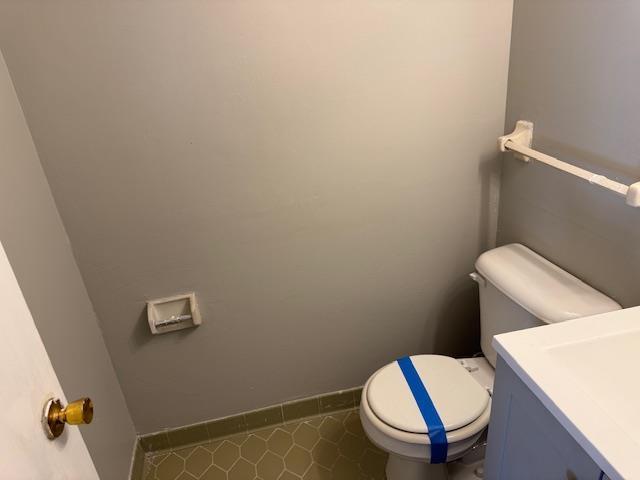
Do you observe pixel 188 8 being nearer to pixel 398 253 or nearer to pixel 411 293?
pixel 398 253

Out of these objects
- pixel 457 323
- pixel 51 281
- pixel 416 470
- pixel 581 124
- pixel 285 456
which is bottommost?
pixel 285 456

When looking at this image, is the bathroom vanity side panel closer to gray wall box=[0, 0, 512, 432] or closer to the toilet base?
the toilet base

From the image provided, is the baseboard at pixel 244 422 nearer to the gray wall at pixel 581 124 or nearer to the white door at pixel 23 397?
the gray wall at pixel 581 124

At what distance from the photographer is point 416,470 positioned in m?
1.56

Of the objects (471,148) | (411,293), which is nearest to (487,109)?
(471,148)

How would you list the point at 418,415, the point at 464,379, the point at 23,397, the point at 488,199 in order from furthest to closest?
the point at 488,199 < the point at 464,379 < the point at 418,415 < the point at 23,397

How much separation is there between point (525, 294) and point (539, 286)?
0.17 feet

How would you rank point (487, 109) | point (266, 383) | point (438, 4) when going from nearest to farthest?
1. point (438, 4)
2. point (487, 109)
3. point (266, 383)

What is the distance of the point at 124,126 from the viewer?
1.40 metres

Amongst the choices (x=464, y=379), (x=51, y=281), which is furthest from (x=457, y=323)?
(x=51, y=281)

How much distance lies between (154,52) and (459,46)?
0.93 meters

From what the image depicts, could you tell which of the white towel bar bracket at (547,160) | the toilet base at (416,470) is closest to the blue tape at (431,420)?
the toilet base at (416,470)

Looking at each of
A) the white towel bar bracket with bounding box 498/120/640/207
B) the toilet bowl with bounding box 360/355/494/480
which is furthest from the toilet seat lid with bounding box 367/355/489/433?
the white towel bar bracket with bounding box 498/120/640/207

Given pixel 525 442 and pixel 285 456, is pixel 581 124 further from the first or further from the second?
pixel 285 456
